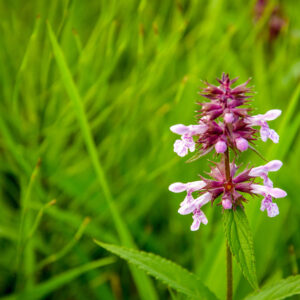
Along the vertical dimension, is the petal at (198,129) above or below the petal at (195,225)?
above

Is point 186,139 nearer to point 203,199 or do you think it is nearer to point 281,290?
point 203,199

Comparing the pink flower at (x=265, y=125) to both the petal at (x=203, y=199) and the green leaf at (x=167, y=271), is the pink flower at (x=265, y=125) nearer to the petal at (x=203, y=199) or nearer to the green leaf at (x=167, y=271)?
the petal at (x=203, y=199)

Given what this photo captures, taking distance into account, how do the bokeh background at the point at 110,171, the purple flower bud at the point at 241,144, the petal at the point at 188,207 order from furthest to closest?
the bokeh background at the point at 110,171, the petal at the point at 188,207, the purple flower bud at the point at 241,144

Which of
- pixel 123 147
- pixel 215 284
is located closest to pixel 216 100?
pixel 215 284

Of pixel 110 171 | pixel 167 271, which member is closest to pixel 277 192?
pixel 167 271

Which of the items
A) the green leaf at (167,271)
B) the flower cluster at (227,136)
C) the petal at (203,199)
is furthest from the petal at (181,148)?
the green leaf at (167,271)

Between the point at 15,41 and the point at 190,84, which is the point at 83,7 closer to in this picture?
the point at 15,41
